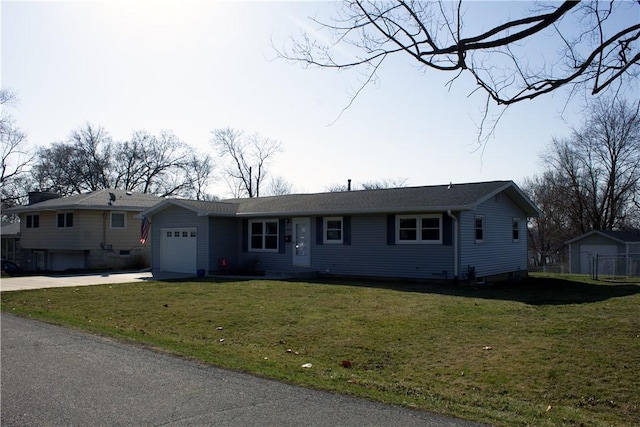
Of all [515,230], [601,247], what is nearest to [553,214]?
[601,247]

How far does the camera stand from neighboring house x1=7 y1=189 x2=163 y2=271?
30.2 meters

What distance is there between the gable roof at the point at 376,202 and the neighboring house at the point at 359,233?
4cm

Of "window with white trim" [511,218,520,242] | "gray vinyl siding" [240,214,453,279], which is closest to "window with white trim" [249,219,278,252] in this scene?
"gray vinyl siding" [240,214,453,279]

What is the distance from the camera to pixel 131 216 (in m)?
31.9

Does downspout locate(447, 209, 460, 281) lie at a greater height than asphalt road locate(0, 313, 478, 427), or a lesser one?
greater

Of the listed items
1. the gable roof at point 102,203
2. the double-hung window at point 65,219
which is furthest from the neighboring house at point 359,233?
the double-hung window at point 65,219

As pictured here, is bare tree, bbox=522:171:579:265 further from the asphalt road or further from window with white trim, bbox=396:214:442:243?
the asphalt road

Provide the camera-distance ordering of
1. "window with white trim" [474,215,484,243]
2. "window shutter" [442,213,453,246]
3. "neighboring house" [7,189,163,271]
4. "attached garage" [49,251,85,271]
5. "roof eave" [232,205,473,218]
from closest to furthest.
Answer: "roof eave" [232,205,473,218], "window shutter" [442,213,453,246], "window with white trim" [474,215,484,243], "neighboring house" [7,189,163,271], "attached garage" [49,251,85,271]

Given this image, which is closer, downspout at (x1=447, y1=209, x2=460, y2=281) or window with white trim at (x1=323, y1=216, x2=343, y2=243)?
downspout at (x1=447, y1=209, x2=460, y2=281)

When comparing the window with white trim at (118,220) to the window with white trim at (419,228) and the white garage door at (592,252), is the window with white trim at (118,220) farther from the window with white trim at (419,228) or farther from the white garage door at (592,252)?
the white garage door at (592,252)

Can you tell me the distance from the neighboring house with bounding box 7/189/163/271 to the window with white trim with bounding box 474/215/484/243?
679 inches

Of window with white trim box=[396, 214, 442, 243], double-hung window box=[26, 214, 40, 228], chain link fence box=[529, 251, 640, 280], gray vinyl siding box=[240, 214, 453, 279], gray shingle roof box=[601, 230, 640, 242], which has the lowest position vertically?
chain link fence box=[529, 251, 640, 280]

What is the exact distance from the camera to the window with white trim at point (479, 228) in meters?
19.8

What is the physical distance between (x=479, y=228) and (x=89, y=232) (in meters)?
20.7
